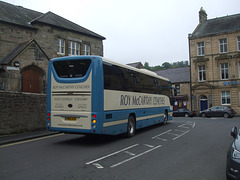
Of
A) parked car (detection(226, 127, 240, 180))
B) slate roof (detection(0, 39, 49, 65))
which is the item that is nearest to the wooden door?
slate roof (detection(0, 39, 49, 65))

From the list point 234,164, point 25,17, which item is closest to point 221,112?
point 25,17

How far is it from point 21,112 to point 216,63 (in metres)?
31.2

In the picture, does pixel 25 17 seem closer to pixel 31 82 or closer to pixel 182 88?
pixel 31 82

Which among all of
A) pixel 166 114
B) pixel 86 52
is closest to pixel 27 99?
pixel 166 114

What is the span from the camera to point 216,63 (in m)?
35.8

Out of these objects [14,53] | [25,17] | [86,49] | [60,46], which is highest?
[25,17]

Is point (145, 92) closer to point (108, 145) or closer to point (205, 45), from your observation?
point (108, 145)

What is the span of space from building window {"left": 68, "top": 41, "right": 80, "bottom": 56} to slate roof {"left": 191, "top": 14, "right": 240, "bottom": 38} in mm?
21781

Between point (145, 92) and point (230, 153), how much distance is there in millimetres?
8377

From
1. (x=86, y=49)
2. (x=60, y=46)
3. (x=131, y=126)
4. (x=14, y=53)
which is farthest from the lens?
(x=86, y=49)

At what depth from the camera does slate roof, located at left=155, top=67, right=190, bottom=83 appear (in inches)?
1641

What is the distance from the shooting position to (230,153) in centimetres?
491

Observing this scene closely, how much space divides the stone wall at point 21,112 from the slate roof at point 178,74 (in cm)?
3144

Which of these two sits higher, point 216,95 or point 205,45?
point 205,45
